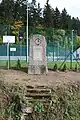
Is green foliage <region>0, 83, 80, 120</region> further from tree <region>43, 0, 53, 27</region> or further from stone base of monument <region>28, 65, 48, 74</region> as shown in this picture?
tree <region>43, 0, 53, 27</region>

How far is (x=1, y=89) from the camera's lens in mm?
11570

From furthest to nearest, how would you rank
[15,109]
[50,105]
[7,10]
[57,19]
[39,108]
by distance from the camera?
[57,19]
[7,10]
[50,105]
[39,108]
[15,109]

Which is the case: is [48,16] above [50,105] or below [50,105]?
above

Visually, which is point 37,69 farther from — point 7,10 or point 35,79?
point 7,10

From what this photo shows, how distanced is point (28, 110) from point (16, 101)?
43 cm

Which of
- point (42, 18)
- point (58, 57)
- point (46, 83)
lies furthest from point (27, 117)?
point (42, 18)

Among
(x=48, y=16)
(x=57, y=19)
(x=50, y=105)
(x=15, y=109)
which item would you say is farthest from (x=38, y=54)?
(x=57, y=19)

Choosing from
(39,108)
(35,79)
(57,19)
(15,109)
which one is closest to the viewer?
(15,109)

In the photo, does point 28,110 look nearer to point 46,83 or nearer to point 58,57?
point 46,83

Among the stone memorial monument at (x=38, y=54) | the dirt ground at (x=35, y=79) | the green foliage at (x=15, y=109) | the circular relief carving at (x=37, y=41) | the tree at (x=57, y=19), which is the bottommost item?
the green foliage at (x=15, y=109)

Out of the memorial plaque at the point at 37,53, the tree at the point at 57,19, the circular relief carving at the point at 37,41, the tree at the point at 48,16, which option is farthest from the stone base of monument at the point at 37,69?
the tree at the point at 57,19

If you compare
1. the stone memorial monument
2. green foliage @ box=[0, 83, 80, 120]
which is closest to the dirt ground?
the stone memorial monument

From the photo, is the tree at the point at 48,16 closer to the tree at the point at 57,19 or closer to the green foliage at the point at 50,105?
the tree at the point at 57,19

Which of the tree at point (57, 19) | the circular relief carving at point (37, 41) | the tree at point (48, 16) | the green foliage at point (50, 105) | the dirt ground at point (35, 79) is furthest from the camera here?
the tree at point (57, 19)
